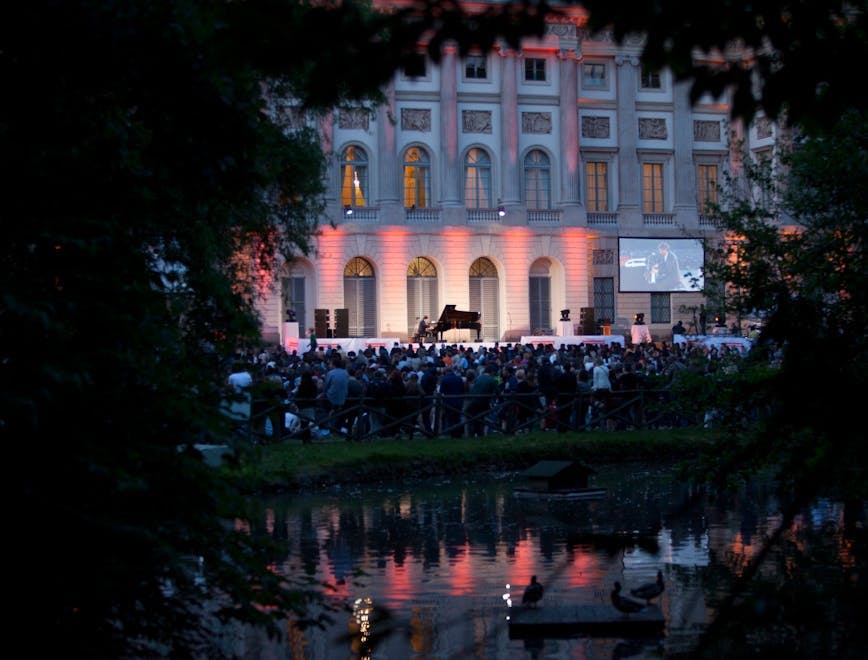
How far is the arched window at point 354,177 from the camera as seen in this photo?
55219 mm

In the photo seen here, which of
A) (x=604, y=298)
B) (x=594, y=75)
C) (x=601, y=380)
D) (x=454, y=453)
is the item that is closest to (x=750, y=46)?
(x=454, y=453)

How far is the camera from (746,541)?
14789 mm

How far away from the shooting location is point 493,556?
46.2 ft

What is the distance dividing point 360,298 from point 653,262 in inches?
483

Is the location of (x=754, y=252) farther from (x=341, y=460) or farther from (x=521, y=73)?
(x=521, y=73)

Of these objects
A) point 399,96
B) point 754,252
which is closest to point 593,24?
point 754,252

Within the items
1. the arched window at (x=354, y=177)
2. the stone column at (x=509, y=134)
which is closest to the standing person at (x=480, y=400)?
the arched window at (x=354, y=177)

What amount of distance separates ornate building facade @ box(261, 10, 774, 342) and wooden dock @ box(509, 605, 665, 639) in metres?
43.9

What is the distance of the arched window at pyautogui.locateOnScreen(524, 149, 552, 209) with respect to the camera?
188 feet

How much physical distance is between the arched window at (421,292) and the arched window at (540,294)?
4150 mm

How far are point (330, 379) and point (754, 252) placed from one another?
37.1 feet

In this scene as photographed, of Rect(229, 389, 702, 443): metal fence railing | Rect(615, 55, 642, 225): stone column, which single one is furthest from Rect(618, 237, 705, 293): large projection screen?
Rect(229, 389, 702, 443): metal fence railing

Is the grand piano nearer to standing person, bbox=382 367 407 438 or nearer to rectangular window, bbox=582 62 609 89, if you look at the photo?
rectangular window, bbox=582 62 609 89

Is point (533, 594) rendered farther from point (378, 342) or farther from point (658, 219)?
point (658, 219)
